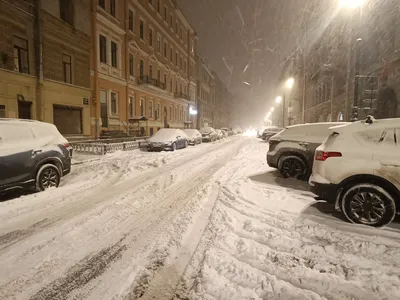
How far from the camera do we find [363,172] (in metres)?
4.13

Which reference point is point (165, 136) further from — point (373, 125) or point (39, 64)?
point (373, 125)

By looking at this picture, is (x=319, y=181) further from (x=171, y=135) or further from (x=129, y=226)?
(x=171, y=135)

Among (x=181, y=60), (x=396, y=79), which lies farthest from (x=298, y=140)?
(x=181, y=60)

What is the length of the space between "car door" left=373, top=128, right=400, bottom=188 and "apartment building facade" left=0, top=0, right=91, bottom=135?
1681 cm

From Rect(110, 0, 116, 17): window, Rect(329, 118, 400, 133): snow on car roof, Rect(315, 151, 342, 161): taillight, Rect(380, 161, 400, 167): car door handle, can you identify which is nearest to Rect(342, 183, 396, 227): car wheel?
Rect(380, 161, 400, 167): car door handle

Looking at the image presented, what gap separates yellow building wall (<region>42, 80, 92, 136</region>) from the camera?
15.1m

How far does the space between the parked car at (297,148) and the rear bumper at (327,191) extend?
300cm

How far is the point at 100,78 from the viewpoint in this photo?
65.0 feet

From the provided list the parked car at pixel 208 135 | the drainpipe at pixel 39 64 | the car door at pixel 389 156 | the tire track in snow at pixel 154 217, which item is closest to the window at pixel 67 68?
the drainpipe at pixel 39 64

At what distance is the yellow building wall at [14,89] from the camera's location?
1289cm

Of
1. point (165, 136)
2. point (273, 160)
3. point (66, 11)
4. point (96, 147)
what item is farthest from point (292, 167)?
point (66, 11)

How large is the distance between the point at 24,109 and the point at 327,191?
55.0 feet

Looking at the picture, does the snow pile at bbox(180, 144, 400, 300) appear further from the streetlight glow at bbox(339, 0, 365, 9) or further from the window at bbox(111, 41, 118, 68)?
the window at bbox(111, 41, 118, 68)

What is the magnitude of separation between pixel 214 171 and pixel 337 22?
2545cm
